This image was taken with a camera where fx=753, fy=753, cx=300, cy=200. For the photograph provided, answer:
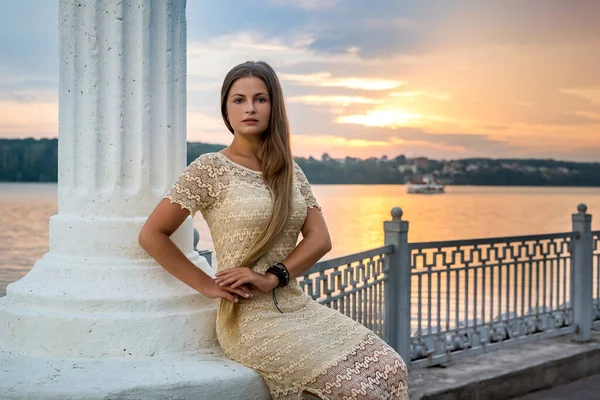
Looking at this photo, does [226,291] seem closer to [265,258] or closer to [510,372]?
[265,258]

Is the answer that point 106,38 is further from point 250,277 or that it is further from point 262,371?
point 262,371

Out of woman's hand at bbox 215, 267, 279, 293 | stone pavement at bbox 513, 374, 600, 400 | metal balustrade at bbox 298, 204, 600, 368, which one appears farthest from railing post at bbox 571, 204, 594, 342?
woman's hand at bbox 215, 267, 279, 293

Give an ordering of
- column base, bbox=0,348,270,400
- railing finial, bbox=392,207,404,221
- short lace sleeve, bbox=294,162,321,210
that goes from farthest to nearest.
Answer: railing finial, bbox=392,207,404,221
short lace sleeve, bbox=294,162,321,210
column base, bbox=0,348,270,400

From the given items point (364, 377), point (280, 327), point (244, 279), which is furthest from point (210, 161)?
point (364, 377)

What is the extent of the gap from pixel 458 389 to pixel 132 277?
3094 millimetres

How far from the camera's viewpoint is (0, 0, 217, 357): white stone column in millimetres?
2973

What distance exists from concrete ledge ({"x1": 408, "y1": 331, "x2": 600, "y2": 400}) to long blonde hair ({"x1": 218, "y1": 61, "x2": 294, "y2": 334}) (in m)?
2.62

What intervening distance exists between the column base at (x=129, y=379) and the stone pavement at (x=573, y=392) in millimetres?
3631

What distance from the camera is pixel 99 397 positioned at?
2.61 metres

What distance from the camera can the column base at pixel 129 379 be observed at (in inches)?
104

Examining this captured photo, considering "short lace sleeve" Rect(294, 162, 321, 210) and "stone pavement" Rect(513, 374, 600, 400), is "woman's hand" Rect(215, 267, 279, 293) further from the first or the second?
"stone pavement" Rect(513, 374, 600, 400)

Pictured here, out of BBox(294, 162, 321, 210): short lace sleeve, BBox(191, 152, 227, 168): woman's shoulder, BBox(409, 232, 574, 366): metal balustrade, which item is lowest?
BBox(409, 232, 574, 366): metal balustrade

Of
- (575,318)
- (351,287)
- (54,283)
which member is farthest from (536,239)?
(54,283)

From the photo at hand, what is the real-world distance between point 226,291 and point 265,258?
203 mm
